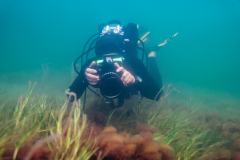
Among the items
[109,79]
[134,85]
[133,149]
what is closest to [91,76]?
[109,79]

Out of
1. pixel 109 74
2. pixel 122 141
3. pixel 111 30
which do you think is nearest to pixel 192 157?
pixel 122 141

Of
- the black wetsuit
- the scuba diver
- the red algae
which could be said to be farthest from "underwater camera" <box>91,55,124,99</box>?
the red algae

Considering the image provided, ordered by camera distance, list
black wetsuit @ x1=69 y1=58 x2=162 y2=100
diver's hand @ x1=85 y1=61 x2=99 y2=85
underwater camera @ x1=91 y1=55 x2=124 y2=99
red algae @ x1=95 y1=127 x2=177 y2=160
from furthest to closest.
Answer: black wetsuit @ x1=69 y1=58 x2=162 y2=100, diver's hand @ x1=85 y1=61 x2=99 y2=85, underwater camera @ x1=91 y1=55 x2=124 y2=99, red algae @ x1=95 y1=127 x2=177 y2=160

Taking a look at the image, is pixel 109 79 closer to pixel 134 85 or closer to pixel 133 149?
pixel 134 85

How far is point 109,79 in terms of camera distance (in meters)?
1.92

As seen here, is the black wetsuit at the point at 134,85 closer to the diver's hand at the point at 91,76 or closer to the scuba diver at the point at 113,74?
the scuba diver at the point at 113,74

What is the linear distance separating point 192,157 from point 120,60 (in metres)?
1.90

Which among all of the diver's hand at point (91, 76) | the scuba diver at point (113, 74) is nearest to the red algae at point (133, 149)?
the scuba diver at point (113, 74)

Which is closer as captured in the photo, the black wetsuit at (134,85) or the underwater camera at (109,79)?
the underwater camera at (109,79)

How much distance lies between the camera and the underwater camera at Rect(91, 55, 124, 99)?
1.92 m

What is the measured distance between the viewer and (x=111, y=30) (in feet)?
Result: 14.3

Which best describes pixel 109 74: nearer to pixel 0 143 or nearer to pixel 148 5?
pixel 0 143

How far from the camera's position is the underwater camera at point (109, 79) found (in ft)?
6.30

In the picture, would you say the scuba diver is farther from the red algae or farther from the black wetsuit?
the red algae
